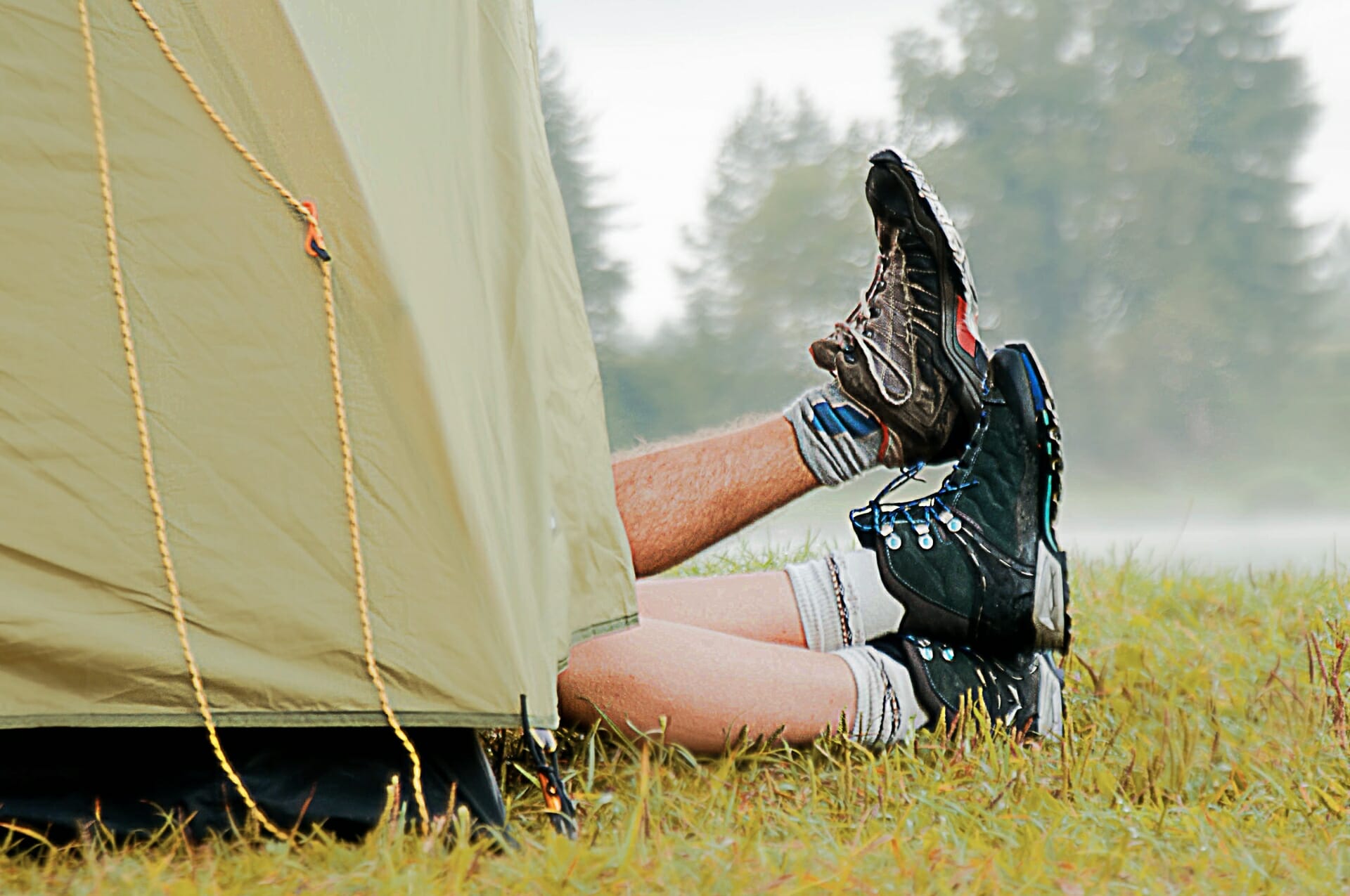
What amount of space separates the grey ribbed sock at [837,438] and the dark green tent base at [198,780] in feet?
2.32

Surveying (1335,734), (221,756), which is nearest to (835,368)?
(1335,734)

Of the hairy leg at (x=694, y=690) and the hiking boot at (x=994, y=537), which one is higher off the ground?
the hiking boot at (x=994, y=537)

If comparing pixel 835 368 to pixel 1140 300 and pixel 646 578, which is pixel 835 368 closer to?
pixel 646 578

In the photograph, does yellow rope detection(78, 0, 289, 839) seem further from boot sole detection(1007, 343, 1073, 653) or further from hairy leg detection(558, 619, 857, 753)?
boot sole detection(1007, 343, 1073, 653)

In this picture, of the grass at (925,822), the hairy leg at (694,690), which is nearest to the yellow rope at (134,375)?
the grass at (925,822)

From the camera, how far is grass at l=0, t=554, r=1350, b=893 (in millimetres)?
923

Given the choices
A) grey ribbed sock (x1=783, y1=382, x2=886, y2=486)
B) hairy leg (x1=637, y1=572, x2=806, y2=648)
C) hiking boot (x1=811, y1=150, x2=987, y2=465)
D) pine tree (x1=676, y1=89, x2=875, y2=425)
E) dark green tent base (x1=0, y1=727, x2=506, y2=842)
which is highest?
pine tree (x1=676, y1=89, x2=875, y2=425)

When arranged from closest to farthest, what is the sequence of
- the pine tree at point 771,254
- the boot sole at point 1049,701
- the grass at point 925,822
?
the grass at point 925,822, the boot sole at point 1049,701, the pine tree at point 771,254

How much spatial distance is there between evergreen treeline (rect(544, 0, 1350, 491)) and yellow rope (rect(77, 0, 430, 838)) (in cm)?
1066

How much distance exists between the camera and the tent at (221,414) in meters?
0.99

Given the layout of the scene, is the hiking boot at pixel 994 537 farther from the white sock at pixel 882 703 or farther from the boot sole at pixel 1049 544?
the white sock at pixel 882 703

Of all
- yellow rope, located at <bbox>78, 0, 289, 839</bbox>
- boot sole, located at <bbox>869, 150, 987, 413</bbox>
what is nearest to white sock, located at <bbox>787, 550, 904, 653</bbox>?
boot sole, located at <bbox>869, 150, 987, 413</bbox>

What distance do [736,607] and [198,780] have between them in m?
0.72

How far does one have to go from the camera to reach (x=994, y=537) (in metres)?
1.52
